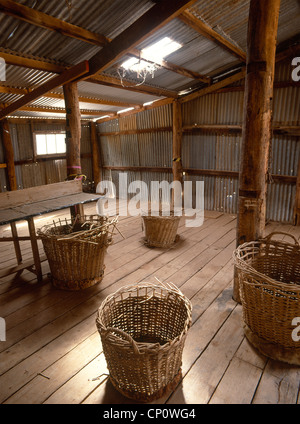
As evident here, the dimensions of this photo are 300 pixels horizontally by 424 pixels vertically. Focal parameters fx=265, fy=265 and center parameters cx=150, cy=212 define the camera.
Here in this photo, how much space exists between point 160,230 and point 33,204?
2007 mm

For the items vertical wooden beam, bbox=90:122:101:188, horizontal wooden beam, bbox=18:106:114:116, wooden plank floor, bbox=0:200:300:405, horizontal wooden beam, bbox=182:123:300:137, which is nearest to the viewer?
wooden plank floor, bbox=0:200:300:405

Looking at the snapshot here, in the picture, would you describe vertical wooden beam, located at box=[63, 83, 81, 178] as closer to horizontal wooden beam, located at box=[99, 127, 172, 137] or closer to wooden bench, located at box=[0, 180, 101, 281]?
wooden bench, located at box=[0, 180, 101, 281]

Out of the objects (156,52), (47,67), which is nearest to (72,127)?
(47,67)

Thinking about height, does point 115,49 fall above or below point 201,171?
above

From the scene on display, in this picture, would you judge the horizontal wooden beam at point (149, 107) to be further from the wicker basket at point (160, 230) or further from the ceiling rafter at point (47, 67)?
the wicker basket at point (160, 230)

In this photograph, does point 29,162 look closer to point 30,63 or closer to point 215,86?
point 30,63

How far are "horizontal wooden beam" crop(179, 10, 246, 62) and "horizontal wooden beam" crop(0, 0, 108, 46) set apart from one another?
3.76 feet

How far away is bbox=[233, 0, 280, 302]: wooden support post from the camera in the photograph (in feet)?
7.93

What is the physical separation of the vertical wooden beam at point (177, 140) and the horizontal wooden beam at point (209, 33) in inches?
84.7

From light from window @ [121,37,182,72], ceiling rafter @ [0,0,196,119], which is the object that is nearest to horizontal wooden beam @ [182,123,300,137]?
light from window @ [121,37,182,72]

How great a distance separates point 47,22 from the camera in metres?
2.99

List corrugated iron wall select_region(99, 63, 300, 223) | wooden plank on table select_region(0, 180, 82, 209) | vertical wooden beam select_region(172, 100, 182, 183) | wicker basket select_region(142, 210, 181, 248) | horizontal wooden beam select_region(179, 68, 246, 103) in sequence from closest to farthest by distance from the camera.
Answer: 1. wooden plank on table select_region(0, 180, 82, 209)
2. wicker basket select_region(142, 210, 181, 248)
3. corrugated iron wall select_region(99, 63, 300, 223)
4. horizontal wooden beam select_region(179, 68, 246, 103)
5. vertical wooden beam select_region(172, 100, 182, 183)
